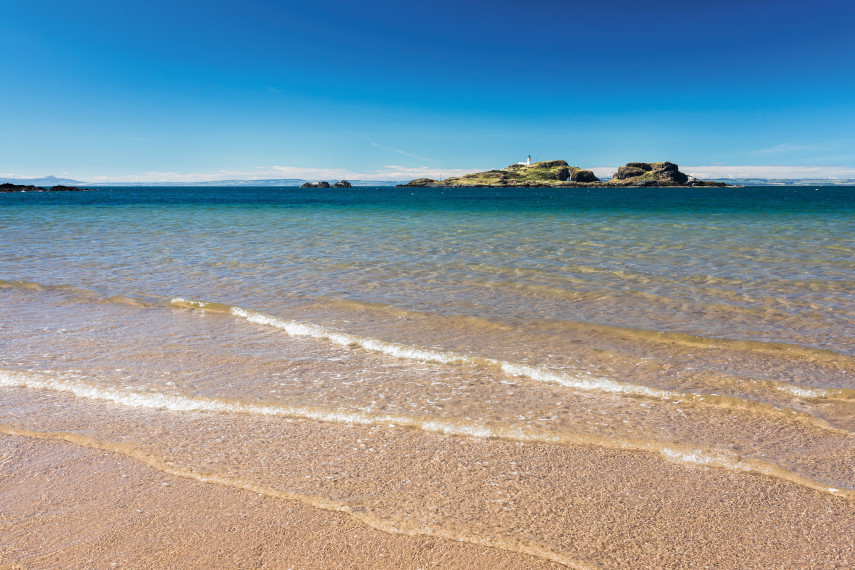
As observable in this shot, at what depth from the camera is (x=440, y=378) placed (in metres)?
6.67

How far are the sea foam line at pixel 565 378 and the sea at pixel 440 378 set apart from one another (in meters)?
0.03

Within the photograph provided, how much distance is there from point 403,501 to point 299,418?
2.03 metres

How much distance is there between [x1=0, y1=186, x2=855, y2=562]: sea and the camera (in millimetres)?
4281

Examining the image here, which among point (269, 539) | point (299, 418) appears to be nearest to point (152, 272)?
point (299, 418)

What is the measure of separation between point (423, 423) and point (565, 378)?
230cm

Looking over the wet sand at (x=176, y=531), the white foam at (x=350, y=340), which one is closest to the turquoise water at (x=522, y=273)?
the white foam at (x=350, y=340)

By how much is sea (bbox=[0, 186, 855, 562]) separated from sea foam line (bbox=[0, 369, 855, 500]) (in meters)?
0.02

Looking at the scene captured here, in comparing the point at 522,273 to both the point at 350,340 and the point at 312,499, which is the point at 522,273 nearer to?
the point at 350,340

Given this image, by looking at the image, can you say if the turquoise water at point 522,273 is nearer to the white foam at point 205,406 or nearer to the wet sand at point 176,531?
the white foam at point 205,406

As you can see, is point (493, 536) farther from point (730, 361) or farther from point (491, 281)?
point (491, 281)

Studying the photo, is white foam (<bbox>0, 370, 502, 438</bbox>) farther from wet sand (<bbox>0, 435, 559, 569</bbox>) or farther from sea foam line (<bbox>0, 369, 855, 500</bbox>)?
wet sand (<bbox>0, 435, 559, 569</bbox>)

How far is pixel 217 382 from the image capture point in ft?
21.2

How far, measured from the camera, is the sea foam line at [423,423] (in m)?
4.44

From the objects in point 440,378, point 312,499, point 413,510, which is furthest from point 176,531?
point 440,378
